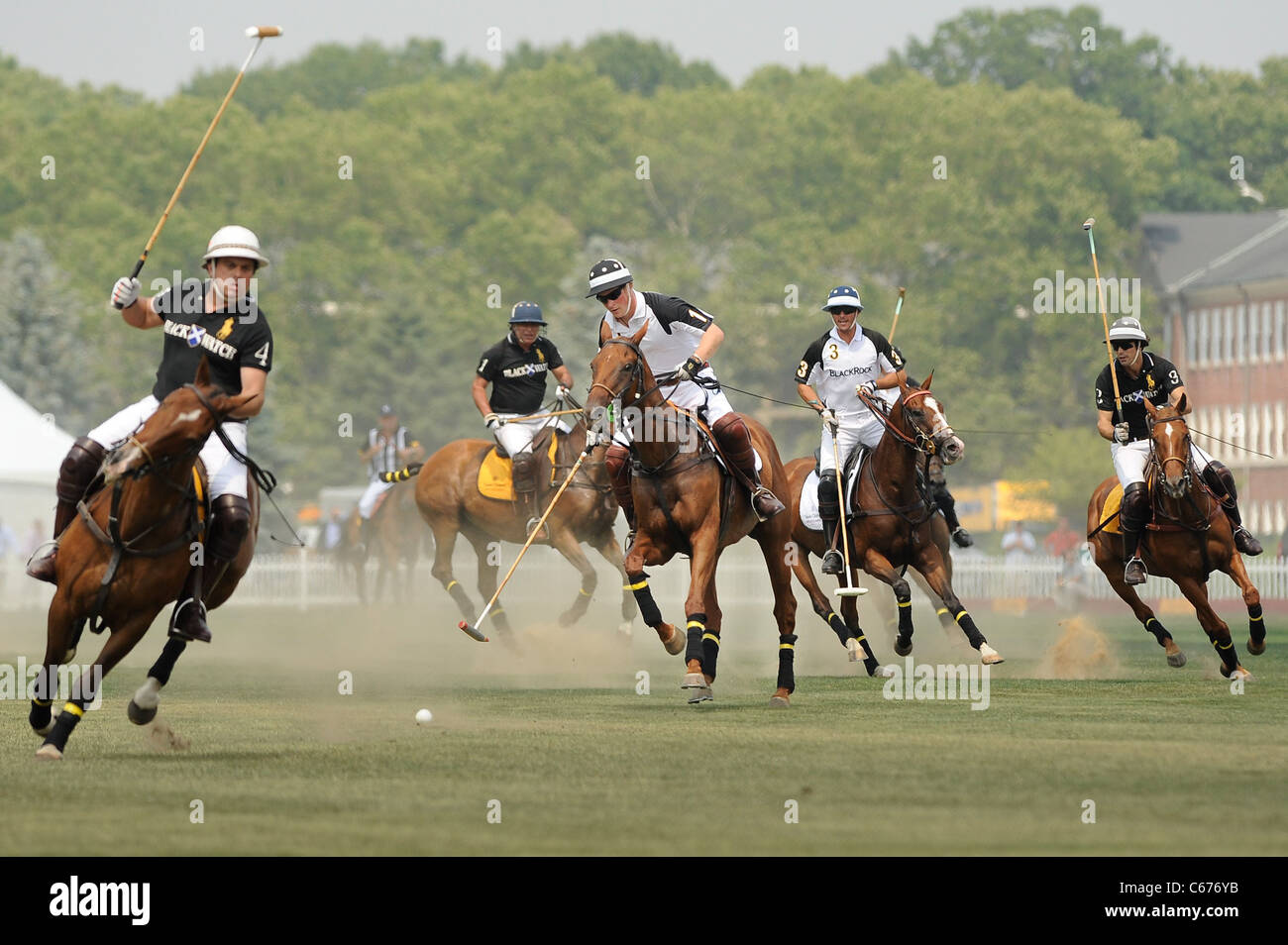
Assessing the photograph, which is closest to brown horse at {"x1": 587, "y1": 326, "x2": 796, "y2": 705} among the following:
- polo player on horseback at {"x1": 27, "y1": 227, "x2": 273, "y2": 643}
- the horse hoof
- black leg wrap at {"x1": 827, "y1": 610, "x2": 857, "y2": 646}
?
polo player on horseback at {"x1": 27, "y1": 227, "x2": 273, "y2": 643}

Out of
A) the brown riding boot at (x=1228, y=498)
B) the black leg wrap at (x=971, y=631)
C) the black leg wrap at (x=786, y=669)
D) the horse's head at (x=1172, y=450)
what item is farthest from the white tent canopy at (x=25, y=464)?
the black leg wrap at (x=786, y=669)

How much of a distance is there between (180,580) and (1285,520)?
7181 centimetres

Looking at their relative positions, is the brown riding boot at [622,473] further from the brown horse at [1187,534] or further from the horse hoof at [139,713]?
the brown horse at [1187,534]

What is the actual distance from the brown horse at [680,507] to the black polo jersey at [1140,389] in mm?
4012

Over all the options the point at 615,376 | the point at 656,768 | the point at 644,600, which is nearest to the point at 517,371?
the point at 644,600

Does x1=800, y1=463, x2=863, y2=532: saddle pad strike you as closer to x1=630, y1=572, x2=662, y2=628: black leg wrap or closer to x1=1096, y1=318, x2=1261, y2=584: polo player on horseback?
x1=1096, y1=318, x2=1261, y2=584: polo player on horseback

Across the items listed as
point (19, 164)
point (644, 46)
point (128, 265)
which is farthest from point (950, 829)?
point (644, 46)

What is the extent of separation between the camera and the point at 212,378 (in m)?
12.8

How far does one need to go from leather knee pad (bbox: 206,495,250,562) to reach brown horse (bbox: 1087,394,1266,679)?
771 centimetres

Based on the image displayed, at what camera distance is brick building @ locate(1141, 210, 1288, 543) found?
3218 inches

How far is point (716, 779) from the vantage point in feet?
36.0

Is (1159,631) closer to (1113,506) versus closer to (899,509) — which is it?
(1113,506)

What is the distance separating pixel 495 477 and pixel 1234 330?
66.4 metres

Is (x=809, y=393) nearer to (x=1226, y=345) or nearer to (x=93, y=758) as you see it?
(x=93, y=758)
